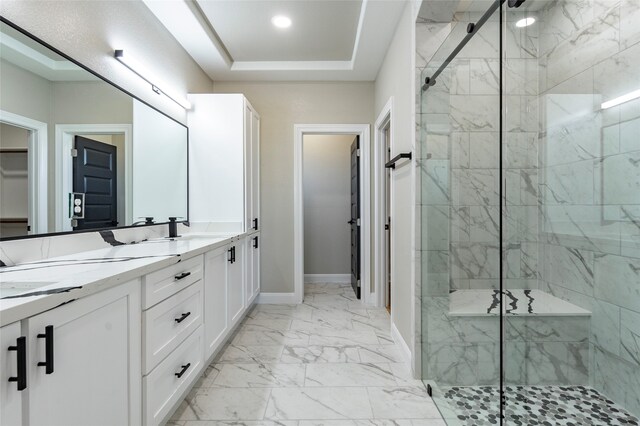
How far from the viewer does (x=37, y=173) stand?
52.8 inches

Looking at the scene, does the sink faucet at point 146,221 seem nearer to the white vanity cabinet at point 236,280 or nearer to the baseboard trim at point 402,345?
the white vanity cabinet at point 236,280

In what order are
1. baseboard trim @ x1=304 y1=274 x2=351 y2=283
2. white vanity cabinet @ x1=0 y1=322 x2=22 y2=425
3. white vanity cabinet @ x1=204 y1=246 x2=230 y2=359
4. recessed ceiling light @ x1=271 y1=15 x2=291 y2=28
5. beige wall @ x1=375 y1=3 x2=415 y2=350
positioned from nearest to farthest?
white vanity cabinet @ x1=0 y1=322 x2=22 y2=425 → white vanity cabinet @ x1=204 y1=246 x2=230 y2=359 → beige wall @ x1=375 y1=3 x2=415 y2=350 → recessed ceiling light @ x1=271 y1=15 x2=291 y2=28 → baseboard trim @ x1=304 y1=274 x2=351 y2=283

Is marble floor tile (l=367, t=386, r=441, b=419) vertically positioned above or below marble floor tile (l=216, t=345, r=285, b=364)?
below

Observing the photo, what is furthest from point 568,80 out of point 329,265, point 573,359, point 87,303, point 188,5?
point 329,265

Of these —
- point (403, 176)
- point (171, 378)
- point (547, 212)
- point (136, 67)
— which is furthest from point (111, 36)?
point (547, 212)

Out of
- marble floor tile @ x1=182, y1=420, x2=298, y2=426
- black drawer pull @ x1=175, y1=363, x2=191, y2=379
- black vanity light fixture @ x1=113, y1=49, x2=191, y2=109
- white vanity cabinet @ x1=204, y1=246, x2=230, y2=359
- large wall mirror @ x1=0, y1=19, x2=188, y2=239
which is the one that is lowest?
marble floor tile @ x1=182, y1=420, x2=298, y2=426

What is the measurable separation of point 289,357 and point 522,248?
1.70 meters

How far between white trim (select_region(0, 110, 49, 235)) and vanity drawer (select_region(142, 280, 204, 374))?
2.18 ft

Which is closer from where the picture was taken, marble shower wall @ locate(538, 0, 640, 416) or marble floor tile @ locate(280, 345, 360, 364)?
marble shower wall @ locate(538, 0, 640, 416)

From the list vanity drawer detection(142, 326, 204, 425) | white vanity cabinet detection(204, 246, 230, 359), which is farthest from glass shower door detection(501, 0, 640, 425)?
white vanity cabinet detection(204, 246, 230, 359)

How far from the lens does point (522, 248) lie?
1473 millimetres

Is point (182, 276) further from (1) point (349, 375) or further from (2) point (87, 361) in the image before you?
(1) point (349, 375)

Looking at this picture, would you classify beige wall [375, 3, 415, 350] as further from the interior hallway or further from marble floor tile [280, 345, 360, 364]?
marble floor tile [280, 345, 360, 364]

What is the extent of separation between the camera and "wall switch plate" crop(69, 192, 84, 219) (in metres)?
1.52
